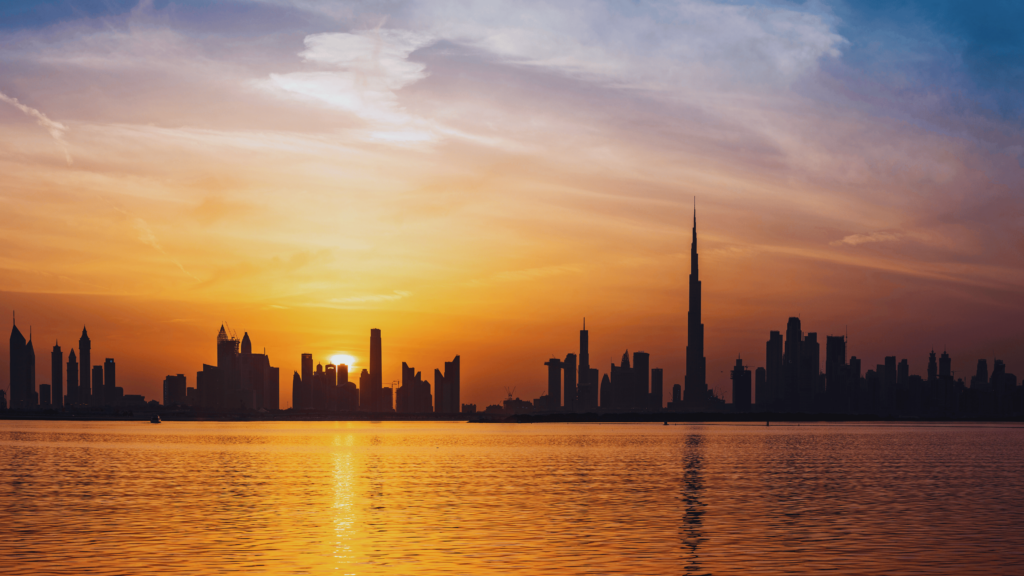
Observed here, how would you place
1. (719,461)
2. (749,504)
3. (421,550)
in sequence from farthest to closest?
(719,461) < (749,504) < (421,550)

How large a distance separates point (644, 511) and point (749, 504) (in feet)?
32.3

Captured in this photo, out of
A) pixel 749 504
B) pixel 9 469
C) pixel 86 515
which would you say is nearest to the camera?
pixel 86 515

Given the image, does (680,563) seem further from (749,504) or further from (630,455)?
(630,455)

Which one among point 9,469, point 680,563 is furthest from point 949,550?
point 9,469

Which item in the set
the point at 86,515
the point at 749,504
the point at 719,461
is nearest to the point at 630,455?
the point at 719,461

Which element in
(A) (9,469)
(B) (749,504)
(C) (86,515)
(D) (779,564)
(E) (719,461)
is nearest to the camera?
(D) (779,564)

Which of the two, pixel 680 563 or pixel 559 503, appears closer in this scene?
pixel 680 563

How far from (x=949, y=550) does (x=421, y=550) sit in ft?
86.1

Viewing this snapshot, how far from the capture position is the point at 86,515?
207 feet

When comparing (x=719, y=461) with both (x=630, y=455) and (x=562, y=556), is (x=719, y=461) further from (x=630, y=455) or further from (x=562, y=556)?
(x=562, y=556)

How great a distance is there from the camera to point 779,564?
4391cm

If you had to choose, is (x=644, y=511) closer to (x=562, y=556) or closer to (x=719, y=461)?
(x=562, y=556)

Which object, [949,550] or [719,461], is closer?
[949,550]

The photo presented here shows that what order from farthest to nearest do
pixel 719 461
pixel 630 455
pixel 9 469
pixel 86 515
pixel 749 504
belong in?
pixel 630 455
pixel 719 461
pixel 9 469
pixel 749 504
pixel 86 515
